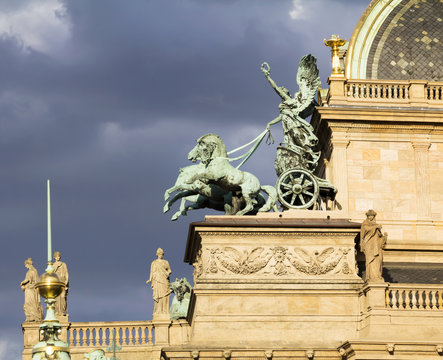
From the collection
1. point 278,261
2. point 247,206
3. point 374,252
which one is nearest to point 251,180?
point 247,206

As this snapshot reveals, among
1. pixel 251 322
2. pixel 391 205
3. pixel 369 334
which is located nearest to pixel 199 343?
pixel 251 322

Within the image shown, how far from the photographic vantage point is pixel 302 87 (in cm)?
5234

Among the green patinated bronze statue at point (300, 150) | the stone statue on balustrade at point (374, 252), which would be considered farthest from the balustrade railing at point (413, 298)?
the green patinated bronze statue at point (300, 150)

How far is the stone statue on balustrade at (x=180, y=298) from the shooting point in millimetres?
51094

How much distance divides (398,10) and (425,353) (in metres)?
16.3

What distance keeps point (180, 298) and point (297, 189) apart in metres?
5.46

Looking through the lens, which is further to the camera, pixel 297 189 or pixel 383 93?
pixel 383 93

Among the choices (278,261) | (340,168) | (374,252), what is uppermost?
(340,168)

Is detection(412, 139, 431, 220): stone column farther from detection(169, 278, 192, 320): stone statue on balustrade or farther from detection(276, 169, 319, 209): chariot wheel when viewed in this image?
detection(169, 278, 192, 320): stone statue on balustrade

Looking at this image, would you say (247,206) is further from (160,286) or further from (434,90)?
(434,90)

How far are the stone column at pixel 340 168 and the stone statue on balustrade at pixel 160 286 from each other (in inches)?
239

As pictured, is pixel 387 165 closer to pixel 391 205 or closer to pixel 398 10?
pixel 391 205

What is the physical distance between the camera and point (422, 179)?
53.6 m

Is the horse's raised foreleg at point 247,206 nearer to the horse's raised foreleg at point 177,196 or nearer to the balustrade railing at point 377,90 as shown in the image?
the horse's raised foreleg at point 177,196
